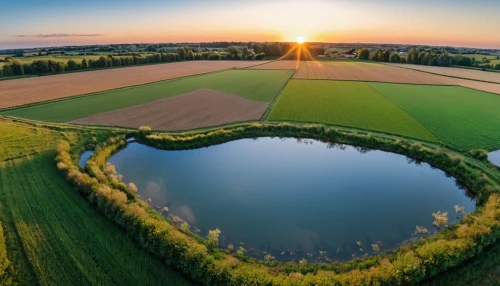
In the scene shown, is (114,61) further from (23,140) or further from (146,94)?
(23,140)

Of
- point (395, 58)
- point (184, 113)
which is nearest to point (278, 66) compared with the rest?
point (395, 58)

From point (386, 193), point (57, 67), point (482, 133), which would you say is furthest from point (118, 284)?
point (57, 67)

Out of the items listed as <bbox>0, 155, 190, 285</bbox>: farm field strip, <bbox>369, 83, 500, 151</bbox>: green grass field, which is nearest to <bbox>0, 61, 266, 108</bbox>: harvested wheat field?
<bbox>0, 155, 190, 285</bbox>: farm field strip

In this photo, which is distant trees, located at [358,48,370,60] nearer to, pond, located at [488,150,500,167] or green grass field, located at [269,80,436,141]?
green grass field, located at [269,80,436,141]

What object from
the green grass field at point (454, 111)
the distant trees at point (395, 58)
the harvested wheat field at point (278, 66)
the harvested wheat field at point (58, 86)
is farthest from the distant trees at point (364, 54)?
the harvested wheat field at point (58, 86)

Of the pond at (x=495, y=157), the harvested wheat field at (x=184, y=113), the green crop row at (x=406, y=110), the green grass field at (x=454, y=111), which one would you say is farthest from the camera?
the harvested wheat field at (x=184, y=113)

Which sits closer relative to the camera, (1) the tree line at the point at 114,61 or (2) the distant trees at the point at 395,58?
(1) the tree line at the point at 114,61

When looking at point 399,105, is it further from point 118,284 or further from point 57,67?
point 57,67

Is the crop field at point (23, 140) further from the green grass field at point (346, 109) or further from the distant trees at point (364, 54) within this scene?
the distant trees at point (364, 54)
